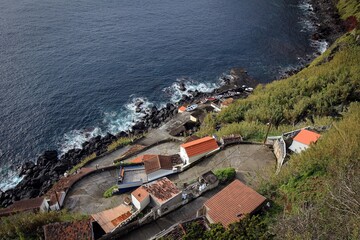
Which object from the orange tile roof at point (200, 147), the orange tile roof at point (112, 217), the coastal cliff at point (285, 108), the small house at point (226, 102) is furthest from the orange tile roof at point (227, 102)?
the orange tile roof at point (112, 217)

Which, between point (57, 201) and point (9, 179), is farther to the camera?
point (9, 179)

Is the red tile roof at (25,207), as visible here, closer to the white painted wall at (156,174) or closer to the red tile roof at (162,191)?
the white painted wall at (156,174)

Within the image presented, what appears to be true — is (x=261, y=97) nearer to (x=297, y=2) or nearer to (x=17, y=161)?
(x=17, y=161)

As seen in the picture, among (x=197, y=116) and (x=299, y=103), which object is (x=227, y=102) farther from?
(x=299, y=103)

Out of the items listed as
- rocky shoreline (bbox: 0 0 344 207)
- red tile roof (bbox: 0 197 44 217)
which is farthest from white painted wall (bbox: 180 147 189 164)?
rocky shoreline (bbox: 0 0 344 207)

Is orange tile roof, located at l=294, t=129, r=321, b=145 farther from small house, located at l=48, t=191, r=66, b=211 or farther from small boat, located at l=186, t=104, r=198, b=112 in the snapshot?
small boat, located at l=186, t=104, r=198, b=112

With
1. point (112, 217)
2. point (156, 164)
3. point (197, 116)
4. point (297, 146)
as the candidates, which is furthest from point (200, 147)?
point (197, 116)
